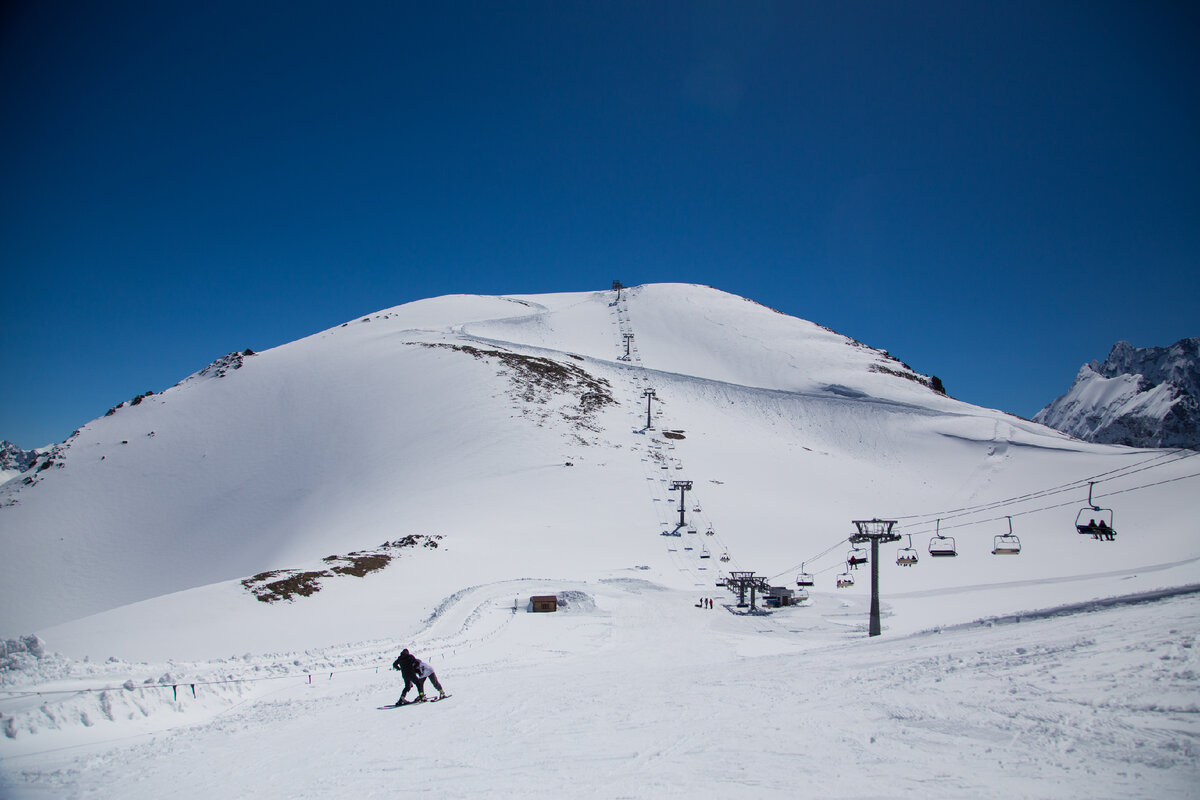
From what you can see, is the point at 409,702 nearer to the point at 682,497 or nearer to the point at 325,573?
the point at 325,573

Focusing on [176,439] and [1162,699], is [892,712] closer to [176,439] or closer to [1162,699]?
[1162,699]

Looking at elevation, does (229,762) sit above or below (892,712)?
below

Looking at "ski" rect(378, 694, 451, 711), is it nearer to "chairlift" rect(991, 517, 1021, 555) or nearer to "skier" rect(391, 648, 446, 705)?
"skier" rect(391, 648, 446, 705)

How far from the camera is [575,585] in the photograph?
33.7 metres

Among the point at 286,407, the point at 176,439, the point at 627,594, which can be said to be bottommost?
the point at 627,594

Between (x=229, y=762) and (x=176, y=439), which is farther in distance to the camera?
(x=176, y=439)

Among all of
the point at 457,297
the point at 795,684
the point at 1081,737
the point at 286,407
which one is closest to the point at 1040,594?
the point at 795,684

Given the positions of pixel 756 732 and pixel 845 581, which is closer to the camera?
pixel 756 732

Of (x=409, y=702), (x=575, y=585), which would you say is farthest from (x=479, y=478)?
(x=409, y=702)

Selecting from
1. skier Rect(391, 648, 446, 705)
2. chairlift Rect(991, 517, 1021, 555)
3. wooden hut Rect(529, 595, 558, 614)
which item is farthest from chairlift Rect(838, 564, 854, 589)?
skier Rect(391, 648, 446, 705)

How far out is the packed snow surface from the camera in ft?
29.2

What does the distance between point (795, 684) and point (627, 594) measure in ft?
71.7

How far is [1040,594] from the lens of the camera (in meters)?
29.2

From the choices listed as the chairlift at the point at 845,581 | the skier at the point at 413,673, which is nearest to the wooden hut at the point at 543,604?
the skier at the point at 413,673
